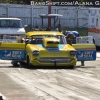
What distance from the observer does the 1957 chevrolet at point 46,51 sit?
18250mm

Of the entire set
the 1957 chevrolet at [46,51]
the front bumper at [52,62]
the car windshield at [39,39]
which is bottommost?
the front bumper at [52,62]

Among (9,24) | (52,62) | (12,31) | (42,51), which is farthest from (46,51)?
(9,24)

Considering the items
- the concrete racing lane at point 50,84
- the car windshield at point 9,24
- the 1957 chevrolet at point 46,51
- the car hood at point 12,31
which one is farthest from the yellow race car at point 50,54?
the car windshield at point 9,24

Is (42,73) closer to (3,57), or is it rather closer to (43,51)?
(43,51)

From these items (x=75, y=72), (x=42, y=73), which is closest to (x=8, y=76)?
(x=42, y=73)

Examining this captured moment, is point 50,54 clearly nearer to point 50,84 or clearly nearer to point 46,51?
point 46,51

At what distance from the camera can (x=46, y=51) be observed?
60.0 feet

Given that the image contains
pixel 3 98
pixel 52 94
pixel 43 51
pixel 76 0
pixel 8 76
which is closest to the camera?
pixel 3 98

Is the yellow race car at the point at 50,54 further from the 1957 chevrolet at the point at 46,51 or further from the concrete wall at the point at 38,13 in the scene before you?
the concrete wall at the point at 38,13

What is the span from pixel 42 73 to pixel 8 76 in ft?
4.92

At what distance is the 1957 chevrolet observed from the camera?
1825cm

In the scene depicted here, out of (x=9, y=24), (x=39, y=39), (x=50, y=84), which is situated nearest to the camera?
(x=50, y=84)

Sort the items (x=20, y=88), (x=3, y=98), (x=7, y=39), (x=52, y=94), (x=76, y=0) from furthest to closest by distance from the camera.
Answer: (x=76, y=0) → (x=7, y=39) → (x=20, y=88) → (x=52, y=94) → (x=3, y=98)

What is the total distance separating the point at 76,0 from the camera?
Answer: 65.5 meters
